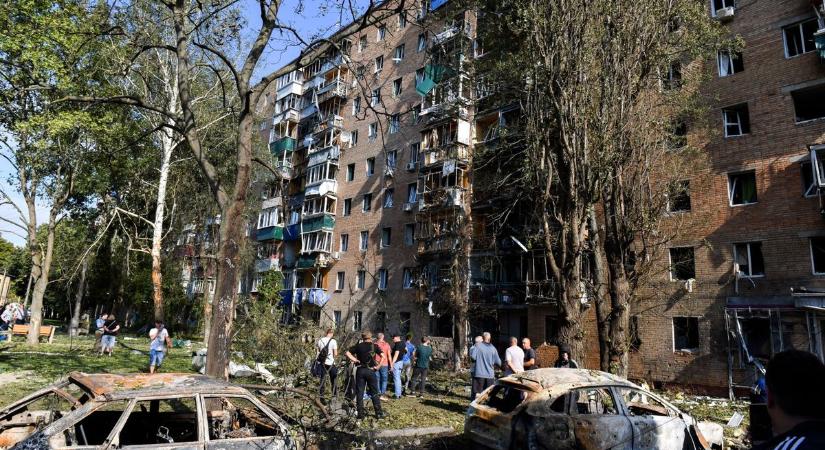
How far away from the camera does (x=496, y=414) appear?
24.9 ft

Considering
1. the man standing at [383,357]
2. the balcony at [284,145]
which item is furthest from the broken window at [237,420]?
the balcony at [284,145]

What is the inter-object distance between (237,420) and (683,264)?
767 inches

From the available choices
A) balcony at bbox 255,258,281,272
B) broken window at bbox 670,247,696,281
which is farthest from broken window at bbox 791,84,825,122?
balcony at bbox 255,258,281,272

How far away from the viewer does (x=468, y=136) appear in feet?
98.8

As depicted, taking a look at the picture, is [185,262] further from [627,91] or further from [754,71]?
[754,71]

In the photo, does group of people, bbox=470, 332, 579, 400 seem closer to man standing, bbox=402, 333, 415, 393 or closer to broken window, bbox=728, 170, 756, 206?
man standing, bbox=402, 333, 415, 393

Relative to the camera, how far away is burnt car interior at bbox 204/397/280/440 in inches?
239

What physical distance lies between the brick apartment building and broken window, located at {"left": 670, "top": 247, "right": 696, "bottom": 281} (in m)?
0.06

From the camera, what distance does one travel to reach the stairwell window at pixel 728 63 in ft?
67.2

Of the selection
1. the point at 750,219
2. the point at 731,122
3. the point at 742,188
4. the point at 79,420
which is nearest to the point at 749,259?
the point at 750,219

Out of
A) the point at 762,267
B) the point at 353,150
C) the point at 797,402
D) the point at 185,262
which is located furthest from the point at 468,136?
the point at 797,402

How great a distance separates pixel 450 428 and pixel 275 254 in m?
36.2

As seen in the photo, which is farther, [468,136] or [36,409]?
[468,136]

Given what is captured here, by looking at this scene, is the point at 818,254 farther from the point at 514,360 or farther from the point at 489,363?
the point at 489,363
